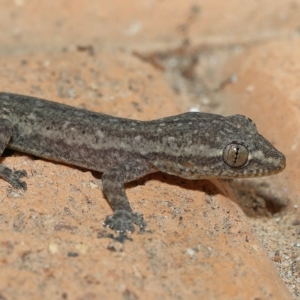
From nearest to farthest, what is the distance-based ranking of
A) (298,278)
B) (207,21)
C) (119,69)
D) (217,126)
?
1. (298,278)
2. (217,126)
3. (119,69)
4. (207,21)

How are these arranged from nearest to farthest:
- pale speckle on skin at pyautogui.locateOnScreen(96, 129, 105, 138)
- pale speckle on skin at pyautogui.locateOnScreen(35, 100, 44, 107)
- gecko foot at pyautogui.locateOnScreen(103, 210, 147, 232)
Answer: gecko foot at pyautogui.locateOnScreen(103, 210, 147, 232)
pale speckle on skin at pyautogui.locateOnScreen(96, 129, 105, 138)
pale speckle on skin at pyautogui.locateOnScreen(35, 100, 44, 107)

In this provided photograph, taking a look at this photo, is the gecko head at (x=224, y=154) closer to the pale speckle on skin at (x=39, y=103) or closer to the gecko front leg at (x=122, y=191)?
the gecko front leg at (x=122, y=191)

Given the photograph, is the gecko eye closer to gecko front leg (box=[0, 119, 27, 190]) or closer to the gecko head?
the gecko head

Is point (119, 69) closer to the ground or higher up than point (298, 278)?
higher up

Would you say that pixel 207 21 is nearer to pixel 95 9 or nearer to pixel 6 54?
pixel 95 9

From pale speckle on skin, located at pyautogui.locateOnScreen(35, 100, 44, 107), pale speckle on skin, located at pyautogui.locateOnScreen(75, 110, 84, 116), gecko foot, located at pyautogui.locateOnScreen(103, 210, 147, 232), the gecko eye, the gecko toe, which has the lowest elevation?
gecko foot, located at pyautogui.locateOnScreen(103, 210, 147, 232)

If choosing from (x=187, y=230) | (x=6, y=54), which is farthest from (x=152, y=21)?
(x=187, y=230)

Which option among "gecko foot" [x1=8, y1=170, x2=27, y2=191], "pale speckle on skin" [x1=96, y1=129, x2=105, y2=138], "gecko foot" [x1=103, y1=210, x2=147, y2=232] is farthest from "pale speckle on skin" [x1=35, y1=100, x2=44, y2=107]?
"gecko foot" [x1=103, y1=210, x2=147, y2=232]
